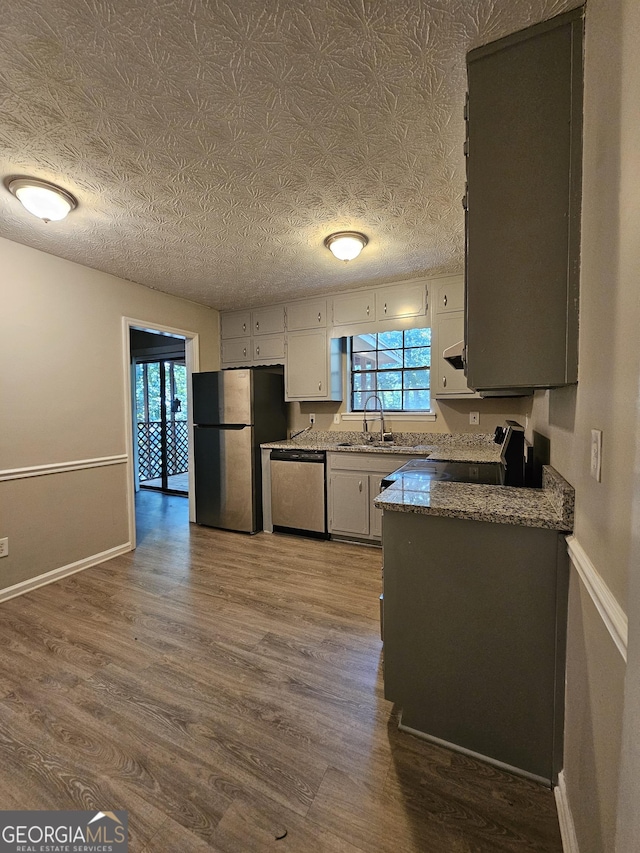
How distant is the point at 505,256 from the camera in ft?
3.97

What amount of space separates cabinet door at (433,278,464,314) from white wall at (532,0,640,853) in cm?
217

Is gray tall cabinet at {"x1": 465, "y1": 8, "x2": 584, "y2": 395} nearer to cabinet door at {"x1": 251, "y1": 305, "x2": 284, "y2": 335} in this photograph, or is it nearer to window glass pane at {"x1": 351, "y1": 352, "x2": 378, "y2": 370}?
window glass pane at {"x1": 351, "y1": 352, "x2": 378, "y2": 370}

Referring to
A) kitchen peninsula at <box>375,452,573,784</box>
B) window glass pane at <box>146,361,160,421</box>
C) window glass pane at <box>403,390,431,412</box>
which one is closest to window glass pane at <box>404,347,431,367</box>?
window glass pane at <box>403,390,431,412</box>

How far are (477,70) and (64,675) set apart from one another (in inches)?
118

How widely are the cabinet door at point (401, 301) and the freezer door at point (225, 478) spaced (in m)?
1.78

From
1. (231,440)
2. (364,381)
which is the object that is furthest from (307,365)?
(231,440)

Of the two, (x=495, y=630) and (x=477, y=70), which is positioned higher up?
(x=477, y=70)

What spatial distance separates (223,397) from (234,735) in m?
2.88

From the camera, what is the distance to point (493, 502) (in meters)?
1.32

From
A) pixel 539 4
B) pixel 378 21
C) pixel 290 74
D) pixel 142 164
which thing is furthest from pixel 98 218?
pixel 539 4

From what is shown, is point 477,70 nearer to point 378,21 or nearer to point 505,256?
point 378,21

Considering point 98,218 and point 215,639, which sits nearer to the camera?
point 215,639

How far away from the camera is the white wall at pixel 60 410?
2553 mm

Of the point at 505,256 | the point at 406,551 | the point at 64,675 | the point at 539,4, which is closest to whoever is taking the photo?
the point at 539,4
